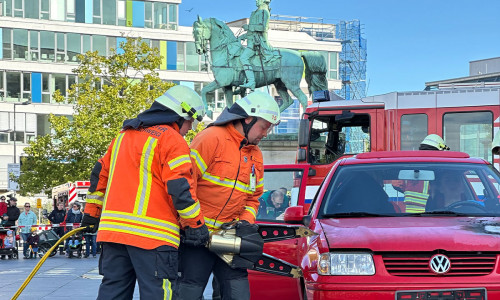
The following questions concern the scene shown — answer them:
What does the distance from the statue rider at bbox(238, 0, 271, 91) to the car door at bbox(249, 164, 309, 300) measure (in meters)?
24.0

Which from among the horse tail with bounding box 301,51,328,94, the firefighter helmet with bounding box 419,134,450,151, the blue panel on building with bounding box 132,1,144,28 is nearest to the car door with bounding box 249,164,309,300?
the firefighter helmet with bounding box 419,134,450,151

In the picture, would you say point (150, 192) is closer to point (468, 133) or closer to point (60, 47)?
point (468, 133)

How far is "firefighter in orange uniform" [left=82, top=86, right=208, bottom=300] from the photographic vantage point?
5.82 meters

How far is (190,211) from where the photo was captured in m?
5.86

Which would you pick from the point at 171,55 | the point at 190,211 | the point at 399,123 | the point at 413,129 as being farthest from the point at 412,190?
the point at 171,55

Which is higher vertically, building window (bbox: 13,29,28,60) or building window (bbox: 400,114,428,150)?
building window (bbox: 13,29,28,60)

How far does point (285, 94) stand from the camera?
36.1m

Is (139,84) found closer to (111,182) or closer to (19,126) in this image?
(19,126)

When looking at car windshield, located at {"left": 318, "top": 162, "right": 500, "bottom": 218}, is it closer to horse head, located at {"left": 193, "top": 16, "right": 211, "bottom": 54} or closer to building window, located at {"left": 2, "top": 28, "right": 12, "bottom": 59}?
horse head, located at {"left": 193, "top": 16, "right": 211, "bottom": 54}

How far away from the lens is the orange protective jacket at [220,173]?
6.55 m

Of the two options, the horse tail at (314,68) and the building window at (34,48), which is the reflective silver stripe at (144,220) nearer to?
the horse tail at (314,68)

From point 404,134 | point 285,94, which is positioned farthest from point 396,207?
point 285,94

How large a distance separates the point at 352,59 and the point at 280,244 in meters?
91.2

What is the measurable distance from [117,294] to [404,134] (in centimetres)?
1184
